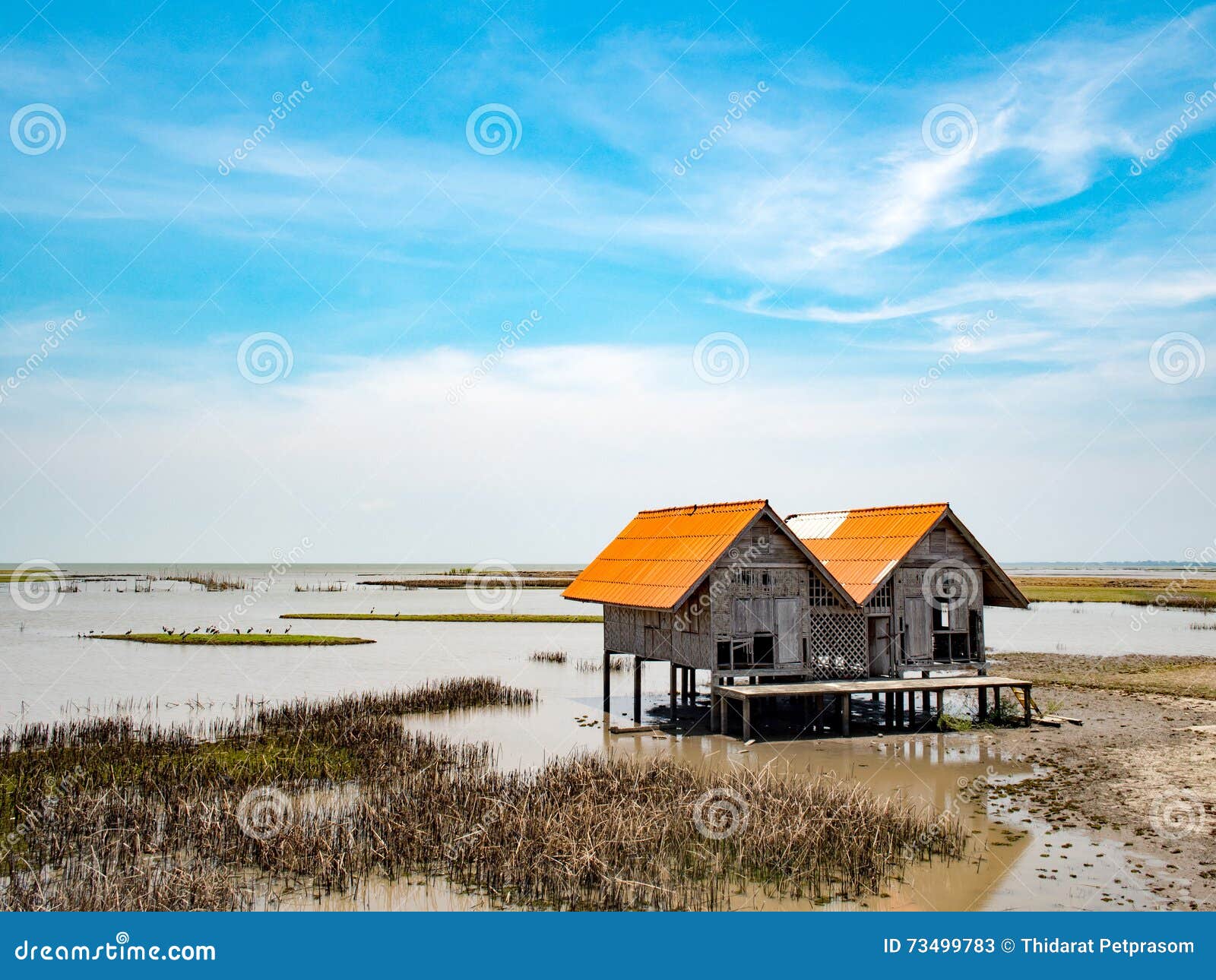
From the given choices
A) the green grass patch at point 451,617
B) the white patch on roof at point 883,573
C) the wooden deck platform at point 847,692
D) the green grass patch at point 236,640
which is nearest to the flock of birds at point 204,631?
the green grass patch at point 236,640

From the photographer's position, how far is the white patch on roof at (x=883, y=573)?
23172mm

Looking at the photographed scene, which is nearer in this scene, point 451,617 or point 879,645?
point 879,645

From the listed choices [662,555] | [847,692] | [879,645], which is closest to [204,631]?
[662,555]

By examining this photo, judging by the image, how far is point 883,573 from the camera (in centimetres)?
2327

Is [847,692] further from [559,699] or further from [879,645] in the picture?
[559,699]

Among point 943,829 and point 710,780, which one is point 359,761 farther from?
point 943,829

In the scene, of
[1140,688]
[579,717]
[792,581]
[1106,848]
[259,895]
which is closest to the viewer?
[259,895]

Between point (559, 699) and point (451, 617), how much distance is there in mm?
32023

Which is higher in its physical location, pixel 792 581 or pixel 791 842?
pixel 792 581

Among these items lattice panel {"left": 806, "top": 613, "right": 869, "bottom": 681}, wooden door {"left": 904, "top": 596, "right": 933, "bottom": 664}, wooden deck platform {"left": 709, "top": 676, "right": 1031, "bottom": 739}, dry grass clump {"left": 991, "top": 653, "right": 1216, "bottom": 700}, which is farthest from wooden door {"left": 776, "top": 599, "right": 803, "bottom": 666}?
dry grass clump {"left": 991, "top": 653, "right": 1216, "bottom": 700}

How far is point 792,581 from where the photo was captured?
22.6 meters

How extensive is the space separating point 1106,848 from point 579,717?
46.0 ft

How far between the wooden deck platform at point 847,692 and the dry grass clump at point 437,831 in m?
4.51

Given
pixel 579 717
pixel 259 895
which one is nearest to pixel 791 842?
pixel 259 895
